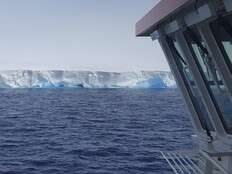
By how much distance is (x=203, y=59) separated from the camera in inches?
320

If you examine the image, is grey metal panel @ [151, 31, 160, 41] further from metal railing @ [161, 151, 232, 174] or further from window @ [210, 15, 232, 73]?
metal railing @ [161, 151, 232, 174]

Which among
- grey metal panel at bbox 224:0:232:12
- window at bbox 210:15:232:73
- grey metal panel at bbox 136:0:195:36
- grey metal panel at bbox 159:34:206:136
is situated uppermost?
grey metal panel at bbox 136:0:195:36

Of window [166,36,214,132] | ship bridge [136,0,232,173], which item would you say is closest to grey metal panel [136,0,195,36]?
ship bridge [136,0,232,173]

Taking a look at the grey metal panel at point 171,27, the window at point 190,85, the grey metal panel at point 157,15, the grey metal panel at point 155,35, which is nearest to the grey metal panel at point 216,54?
the grey metal panel at point 157,15

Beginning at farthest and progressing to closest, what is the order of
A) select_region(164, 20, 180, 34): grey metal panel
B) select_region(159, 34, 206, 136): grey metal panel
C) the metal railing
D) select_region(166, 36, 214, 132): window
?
select_region(159, 34, 206, 136): grey metal panel → select_region(166, 36, 214, 132): window → select_region(164, 20, 180, 34): grey metal panel → the metal railing

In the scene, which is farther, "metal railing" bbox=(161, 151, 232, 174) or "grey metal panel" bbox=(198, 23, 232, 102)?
"grey metal panel" bbox=(198, 23, 232, 102)

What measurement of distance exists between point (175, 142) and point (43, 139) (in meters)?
12.5

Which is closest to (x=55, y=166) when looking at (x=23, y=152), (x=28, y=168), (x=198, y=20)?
(x=28, y=168)

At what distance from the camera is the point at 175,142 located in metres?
37.2

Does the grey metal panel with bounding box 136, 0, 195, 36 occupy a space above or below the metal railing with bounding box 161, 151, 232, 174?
above

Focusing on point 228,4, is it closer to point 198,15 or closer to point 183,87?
point 198,15

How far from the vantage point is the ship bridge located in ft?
21.9

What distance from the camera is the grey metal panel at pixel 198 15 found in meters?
6.10

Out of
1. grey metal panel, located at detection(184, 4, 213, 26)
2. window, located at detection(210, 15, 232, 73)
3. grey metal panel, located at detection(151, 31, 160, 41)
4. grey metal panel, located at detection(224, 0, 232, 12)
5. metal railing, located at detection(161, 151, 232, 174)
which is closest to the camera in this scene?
grey metal panel, located at detection(224, 0, 232, 12)
